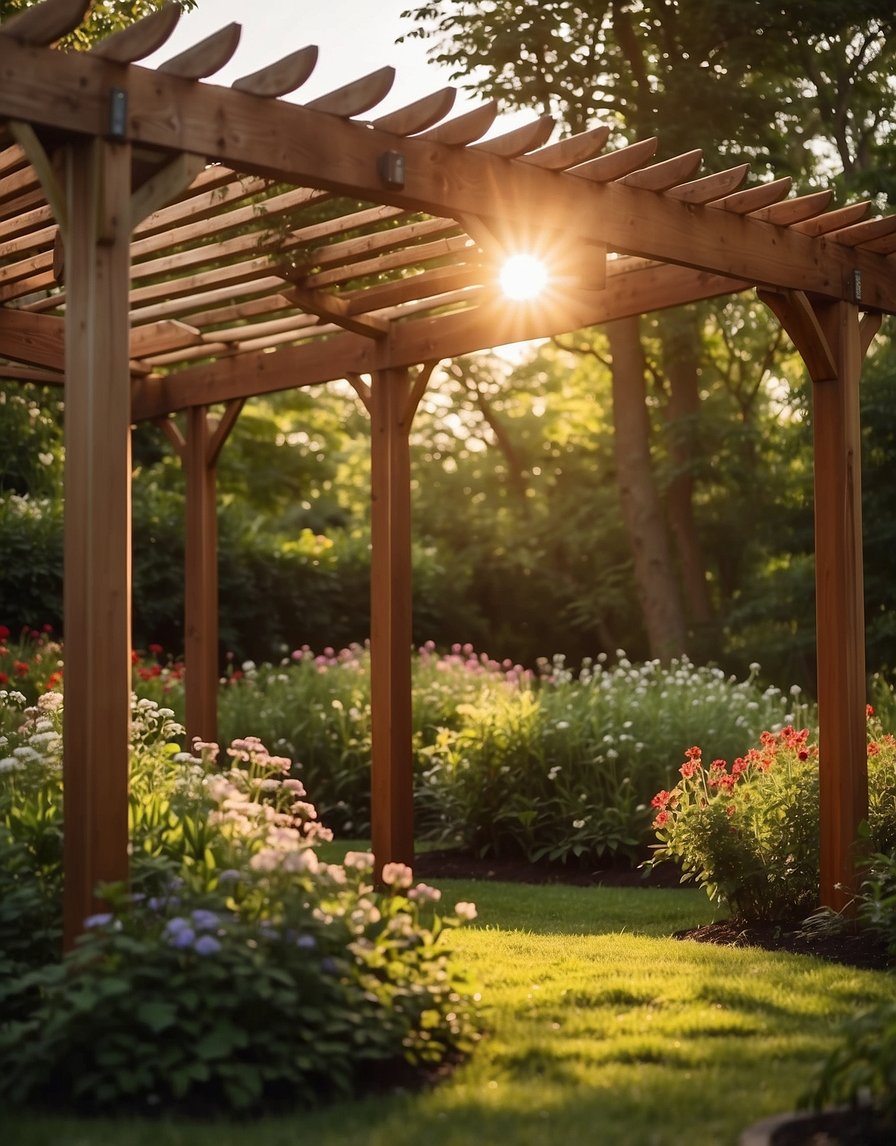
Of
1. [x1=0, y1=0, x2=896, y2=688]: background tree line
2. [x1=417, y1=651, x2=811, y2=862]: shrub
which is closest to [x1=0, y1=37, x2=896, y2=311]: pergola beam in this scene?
[x1=417, y1=651, x2=811, y2=862]: shrub

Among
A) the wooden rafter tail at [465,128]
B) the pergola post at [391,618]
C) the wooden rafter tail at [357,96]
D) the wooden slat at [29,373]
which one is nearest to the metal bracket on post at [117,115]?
the wooden rafter tail at [357,96]

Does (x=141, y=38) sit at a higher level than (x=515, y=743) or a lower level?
higher

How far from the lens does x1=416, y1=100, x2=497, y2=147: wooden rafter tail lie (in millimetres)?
5020

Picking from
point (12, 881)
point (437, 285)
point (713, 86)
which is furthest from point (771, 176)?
point (12, 881)

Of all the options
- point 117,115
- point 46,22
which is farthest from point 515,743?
point 46,22

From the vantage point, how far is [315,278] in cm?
704

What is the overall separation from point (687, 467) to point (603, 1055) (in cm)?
1245

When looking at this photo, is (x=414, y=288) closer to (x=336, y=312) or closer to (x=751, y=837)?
(x=336, y=312)

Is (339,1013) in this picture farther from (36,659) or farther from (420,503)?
(420,503)

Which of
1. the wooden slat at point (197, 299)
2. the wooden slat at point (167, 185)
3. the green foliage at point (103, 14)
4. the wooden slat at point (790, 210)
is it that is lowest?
the wooden slat at point (167, 185)

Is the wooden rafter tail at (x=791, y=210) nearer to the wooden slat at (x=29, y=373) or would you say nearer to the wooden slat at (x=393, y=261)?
the wooden slat at (x=393, y=261)

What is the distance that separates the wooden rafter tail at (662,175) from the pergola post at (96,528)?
2200 mm

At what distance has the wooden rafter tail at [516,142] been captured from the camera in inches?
204

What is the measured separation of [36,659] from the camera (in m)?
10.4
